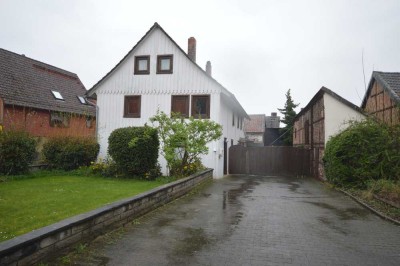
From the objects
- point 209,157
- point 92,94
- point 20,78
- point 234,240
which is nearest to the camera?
point 234,240

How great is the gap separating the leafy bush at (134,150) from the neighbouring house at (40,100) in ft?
17.3

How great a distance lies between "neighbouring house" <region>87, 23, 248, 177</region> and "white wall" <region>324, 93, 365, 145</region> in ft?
19.8

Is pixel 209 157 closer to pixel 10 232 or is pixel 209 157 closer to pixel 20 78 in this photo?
pixel 10 232

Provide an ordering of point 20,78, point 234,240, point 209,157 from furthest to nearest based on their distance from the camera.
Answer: point 20,78 → point 209,157 → point 234,240

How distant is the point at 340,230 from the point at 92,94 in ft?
59.5

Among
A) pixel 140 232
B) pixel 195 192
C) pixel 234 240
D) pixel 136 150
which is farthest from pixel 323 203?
pixel 136 150

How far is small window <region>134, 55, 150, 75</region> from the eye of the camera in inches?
802

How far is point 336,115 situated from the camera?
18984mm

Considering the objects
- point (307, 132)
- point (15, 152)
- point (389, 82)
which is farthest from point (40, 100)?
point (389, 82)

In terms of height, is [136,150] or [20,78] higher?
[20,78]

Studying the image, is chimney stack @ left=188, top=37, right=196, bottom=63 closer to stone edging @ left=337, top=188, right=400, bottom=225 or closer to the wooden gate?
the wooden gate

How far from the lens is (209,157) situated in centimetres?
1919

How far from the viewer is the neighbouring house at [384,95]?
17.4 metres

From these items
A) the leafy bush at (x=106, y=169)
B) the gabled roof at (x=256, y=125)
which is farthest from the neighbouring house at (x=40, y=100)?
the gabled roof at (x=256, y=125)
